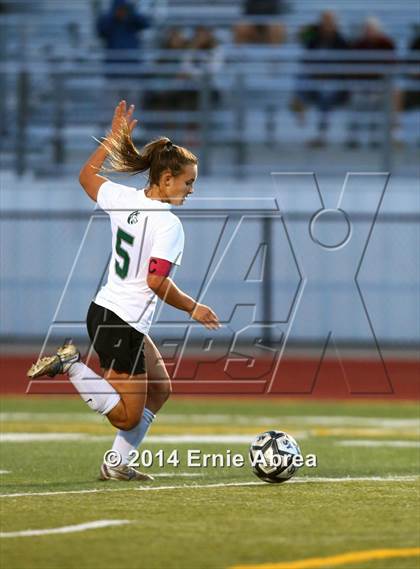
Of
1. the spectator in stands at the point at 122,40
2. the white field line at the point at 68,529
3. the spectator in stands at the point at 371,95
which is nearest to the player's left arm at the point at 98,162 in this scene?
the white field line at the point at 68,529

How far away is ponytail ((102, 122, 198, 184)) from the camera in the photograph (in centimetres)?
693

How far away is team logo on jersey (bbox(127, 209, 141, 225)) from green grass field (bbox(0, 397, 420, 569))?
141 centimetres

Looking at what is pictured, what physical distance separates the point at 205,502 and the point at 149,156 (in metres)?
1.93

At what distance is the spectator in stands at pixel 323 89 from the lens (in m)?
17.7

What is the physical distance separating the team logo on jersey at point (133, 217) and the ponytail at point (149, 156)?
0.19m

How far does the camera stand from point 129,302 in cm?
687

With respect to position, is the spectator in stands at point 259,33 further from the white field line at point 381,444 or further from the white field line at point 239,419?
the white field line at point 381,444

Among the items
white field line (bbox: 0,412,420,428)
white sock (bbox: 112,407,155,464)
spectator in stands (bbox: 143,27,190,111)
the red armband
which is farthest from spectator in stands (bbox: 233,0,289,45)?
the red armband

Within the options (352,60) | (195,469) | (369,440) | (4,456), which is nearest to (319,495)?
(195,469)

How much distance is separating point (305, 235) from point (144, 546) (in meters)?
12.1

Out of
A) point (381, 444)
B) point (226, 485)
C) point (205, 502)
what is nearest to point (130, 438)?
point (226, 485)

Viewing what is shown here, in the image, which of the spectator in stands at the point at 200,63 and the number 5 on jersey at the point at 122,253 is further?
the spectator in stands at the point at 200,63

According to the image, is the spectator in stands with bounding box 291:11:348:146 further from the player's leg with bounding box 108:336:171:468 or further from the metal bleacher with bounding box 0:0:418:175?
the player's leg with bounding box 108:336:171:468

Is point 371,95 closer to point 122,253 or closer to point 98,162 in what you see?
point 98,162
